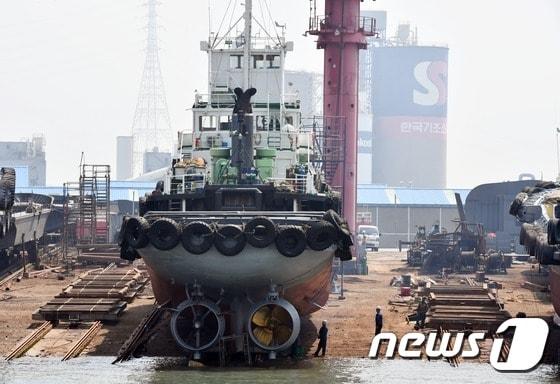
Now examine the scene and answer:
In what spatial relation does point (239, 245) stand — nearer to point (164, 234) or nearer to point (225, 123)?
point (164, 234)

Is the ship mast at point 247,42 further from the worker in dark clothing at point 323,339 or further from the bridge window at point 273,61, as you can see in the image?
the worker in dark clothing at point 323,339

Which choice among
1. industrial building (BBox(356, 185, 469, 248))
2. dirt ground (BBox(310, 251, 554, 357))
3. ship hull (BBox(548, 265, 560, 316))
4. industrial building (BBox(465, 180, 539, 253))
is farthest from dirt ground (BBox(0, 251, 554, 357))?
industrial building (BBox(356, 185, 469, 248))

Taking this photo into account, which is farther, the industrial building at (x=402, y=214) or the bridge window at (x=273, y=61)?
the industrial building at (x=402, y=214)

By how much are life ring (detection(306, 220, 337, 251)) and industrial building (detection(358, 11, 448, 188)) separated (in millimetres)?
133000

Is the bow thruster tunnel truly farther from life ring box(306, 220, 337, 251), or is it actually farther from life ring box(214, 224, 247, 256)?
life ring box(306, 220, 337, 251)

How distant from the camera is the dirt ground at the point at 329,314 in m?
36.7

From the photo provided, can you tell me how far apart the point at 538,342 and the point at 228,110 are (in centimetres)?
1612

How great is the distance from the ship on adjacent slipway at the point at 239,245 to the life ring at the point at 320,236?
0.03 metres

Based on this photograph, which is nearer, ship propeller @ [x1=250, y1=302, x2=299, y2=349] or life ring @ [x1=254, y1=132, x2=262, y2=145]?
ship propeller @ [x1=250, y1=302, x2=299, y2=349]

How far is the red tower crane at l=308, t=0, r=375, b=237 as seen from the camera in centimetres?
6369

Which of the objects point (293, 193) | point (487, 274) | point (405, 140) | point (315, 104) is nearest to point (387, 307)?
point (293, 193)

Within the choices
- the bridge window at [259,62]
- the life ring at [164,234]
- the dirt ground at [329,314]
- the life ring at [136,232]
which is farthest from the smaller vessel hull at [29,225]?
the life ring at [164,234]

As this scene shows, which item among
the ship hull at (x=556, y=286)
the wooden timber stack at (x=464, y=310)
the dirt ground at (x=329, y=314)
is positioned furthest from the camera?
the ship hull at (x=556, y=286)

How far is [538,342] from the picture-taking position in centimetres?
3547
